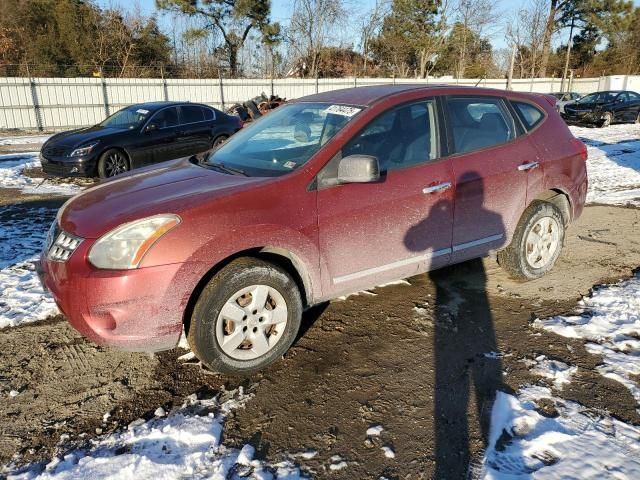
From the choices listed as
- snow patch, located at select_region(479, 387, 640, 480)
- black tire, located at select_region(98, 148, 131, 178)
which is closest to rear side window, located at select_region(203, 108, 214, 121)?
black tire, located at select_region(98, 148, 131, 178)

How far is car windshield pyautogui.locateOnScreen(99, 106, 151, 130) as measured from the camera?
9648 millimetres

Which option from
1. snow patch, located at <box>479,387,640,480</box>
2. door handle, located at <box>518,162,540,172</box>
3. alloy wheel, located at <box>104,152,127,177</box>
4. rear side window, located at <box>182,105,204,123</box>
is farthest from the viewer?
rear side window, located at <box>182,105,204,123</box>

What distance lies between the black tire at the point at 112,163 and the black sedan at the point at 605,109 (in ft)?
60.0

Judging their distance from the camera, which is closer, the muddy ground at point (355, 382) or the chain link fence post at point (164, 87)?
the muddy ground at point (355, 382)

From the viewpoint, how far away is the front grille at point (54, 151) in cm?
875

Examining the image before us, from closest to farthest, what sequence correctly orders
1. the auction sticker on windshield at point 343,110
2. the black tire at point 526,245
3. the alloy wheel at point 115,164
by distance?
1. the auction sticker on windshield at point 343,110
2. the black tire at point 526,245
3. the alloy wheel at point 115,164

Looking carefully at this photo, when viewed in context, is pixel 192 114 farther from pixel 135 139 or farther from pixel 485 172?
pixel 485 172

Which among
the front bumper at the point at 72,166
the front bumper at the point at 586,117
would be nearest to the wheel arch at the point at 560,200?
the front bumper at the point at 72,166

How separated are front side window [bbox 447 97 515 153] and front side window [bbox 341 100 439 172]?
8.7 inches

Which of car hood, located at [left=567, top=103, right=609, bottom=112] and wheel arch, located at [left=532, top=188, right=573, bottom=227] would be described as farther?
car hood, located at [left=567, top=103, right=609, bottom=112]

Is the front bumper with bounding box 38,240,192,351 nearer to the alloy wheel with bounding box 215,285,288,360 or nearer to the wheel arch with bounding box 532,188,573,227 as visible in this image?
the alloy wheel with bounding box 215,285,288,360

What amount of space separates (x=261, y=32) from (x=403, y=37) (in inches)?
507

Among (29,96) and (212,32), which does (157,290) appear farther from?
(212,32)

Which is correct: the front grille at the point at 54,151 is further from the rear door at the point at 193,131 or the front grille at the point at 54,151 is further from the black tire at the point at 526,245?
the black tire at the point at 526,245
